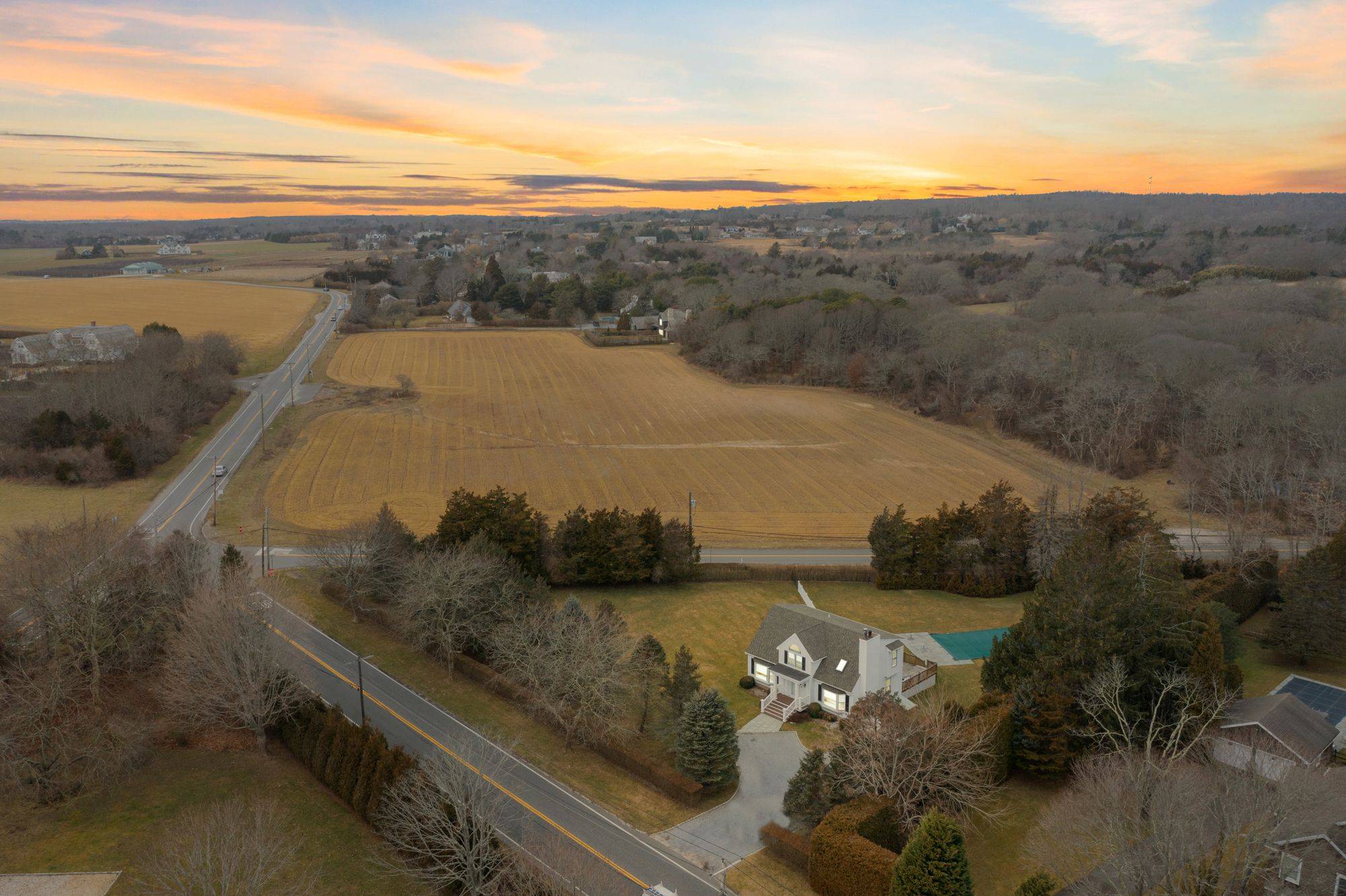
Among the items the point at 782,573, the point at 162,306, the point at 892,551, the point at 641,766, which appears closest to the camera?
the point at 641,766

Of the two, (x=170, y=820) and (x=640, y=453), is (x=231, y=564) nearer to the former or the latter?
(x=170, y=820)

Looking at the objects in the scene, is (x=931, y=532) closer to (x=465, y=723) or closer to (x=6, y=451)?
(x=465, y=723)

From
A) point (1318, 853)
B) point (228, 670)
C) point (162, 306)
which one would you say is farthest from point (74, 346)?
point (1318, 853)

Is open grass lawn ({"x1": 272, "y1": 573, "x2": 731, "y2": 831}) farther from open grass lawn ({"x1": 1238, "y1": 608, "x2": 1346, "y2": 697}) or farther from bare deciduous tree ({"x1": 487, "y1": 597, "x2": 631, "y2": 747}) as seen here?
open grass lawn ({"x1": 1238, "y1": 608, "x2": 1346, "y2": 697})

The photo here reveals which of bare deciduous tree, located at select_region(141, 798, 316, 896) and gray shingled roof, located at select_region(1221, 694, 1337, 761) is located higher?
gray shingled roof, located at select_region(1221, 694, 1337, 761)

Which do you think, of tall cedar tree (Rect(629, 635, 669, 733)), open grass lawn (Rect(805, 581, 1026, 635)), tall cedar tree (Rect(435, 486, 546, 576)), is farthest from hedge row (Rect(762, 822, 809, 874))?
tall cedar tree (Rect(435, 486, 546, 576))

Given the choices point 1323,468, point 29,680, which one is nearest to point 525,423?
point 29,680
